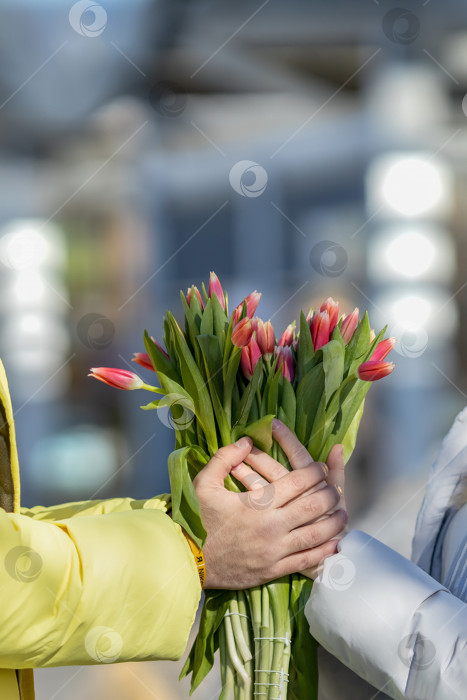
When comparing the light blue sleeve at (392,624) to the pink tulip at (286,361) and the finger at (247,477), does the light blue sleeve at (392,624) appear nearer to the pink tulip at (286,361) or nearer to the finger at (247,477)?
the finger at (247,477)

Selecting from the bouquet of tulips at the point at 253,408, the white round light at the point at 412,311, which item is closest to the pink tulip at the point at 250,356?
the bouquet of tulips at the point at 253,408

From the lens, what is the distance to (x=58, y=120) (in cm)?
343

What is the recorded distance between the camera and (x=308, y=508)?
35.4 inches

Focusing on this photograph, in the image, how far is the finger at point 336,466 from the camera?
3.08 ft

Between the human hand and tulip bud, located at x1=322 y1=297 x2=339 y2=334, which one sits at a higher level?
tulip bud, located at x1=322 y1=297 x2=339 y2=334

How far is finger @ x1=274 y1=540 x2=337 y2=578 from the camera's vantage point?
0.89m

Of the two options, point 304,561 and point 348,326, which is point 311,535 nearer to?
point 304,561

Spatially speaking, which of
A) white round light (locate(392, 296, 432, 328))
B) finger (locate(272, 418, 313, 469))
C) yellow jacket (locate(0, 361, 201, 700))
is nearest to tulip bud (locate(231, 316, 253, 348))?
finger (locate(272, 418, 313, 469))

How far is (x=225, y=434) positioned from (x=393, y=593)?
273 mm

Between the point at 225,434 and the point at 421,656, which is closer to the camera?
the point at 421,656

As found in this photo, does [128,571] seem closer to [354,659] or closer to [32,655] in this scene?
[32,655]

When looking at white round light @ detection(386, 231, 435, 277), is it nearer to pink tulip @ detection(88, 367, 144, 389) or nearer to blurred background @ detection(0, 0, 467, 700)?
blurred background @ detection(0, 0, 467, 700)

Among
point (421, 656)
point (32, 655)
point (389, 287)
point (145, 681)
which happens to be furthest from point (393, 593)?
point (389, 287)

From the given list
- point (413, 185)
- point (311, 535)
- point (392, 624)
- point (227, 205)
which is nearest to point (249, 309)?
point (311, 535)
